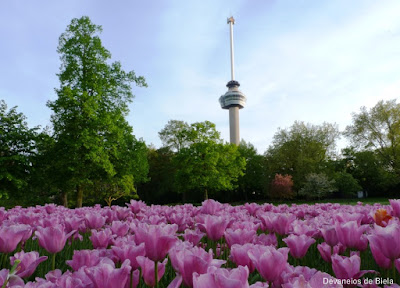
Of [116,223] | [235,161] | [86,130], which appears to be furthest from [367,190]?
[116,223]

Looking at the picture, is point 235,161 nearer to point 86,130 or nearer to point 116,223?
point 86,130

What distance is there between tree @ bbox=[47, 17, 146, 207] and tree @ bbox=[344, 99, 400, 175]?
108ft

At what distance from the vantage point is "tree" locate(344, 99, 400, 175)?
1796 inches

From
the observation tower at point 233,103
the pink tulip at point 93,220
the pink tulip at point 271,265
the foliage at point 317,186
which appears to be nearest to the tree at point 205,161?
the foliage at point 317,186

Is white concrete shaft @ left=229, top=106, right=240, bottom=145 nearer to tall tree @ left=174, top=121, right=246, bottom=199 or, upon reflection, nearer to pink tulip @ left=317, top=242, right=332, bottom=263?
tall tree @ left=174, top=121, right=246, bottom=199

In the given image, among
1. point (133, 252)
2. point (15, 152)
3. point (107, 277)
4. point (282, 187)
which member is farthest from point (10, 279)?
point (282, 187)

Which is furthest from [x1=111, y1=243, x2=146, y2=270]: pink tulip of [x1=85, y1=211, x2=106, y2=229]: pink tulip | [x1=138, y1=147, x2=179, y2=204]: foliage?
[x1=138, y1=147, x2=179, y2=204]: foliage

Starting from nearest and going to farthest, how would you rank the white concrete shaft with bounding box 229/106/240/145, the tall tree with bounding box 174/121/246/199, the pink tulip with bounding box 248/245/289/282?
the pink tulip with bounding box 248/245/289/282 → the tall tree with bounding box 174/121/246/199 → the white concrete shaft with bounding box 229/106/240/145

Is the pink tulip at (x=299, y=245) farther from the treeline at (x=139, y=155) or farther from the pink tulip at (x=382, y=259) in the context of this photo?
the treeline at (x=139, y=155)

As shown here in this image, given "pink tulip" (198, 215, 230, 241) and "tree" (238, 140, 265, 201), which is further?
"tree" (238, 140, 265, 201)

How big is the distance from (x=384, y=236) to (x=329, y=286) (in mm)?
953

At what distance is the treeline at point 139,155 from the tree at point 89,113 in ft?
0.27

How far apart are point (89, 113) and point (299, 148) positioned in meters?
36.8

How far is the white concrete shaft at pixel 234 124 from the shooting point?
11288 centimetres
